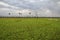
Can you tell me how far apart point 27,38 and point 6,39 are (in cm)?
339

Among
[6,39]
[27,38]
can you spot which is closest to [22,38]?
[27,38]

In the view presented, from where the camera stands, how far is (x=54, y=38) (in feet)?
71.1

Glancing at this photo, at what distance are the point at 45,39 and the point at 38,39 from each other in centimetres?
113

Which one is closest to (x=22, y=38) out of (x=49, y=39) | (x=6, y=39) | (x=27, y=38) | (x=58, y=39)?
(x=27, y=38)

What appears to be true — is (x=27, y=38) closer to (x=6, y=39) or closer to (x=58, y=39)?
(x=6, y=39)

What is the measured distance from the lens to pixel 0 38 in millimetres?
21141

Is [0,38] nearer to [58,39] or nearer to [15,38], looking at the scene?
[15,38]

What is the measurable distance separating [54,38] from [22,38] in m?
5.30

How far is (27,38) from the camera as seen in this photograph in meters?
21.4

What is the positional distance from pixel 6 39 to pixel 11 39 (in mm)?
795

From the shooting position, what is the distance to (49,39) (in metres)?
21.1

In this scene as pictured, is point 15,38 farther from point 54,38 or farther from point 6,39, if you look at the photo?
point 54,38

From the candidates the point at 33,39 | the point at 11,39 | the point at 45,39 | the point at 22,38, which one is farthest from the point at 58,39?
the point at 11,39

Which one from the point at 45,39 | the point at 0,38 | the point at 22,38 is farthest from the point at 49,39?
the point at 0,38
